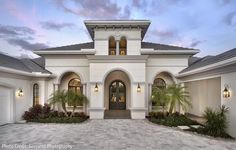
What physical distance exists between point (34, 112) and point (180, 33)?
22.9 m

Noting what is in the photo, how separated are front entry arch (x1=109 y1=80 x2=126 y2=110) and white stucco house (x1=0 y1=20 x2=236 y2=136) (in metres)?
0.57

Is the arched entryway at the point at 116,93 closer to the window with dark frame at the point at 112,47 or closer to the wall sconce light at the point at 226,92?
the window with dark frame at the point at 112,47

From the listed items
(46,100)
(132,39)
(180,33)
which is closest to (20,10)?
(46,100)

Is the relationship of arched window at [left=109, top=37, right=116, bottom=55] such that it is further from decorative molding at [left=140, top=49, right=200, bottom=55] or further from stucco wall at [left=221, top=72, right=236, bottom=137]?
stucco wall at [left=221, top=72, right=236, bottom=137]

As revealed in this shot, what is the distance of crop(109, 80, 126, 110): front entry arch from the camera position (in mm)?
17062

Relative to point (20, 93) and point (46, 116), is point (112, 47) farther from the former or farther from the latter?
point (20, 93)

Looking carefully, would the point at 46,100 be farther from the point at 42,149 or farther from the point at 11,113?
the point at 42,149

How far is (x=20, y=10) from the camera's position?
38.9 ft

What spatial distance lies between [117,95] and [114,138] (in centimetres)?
894

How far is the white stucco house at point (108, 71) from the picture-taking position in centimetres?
1305

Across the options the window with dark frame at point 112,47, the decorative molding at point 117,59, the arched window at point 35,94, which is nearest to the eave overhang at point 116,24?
the window with dark frame at point 112,47

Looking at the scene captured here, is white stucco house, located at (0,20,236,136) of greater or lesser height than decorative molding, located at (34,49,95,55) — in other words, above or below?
below

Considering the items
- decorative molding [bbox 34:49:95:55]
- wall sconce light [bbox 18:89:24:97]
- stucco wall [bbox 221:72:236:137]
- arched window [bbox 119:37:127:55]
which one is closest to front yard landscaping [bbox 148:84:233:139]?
stucco wall [bbox 221:72:236:137]

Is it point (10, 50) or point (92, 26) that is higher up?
point (92, 26)
